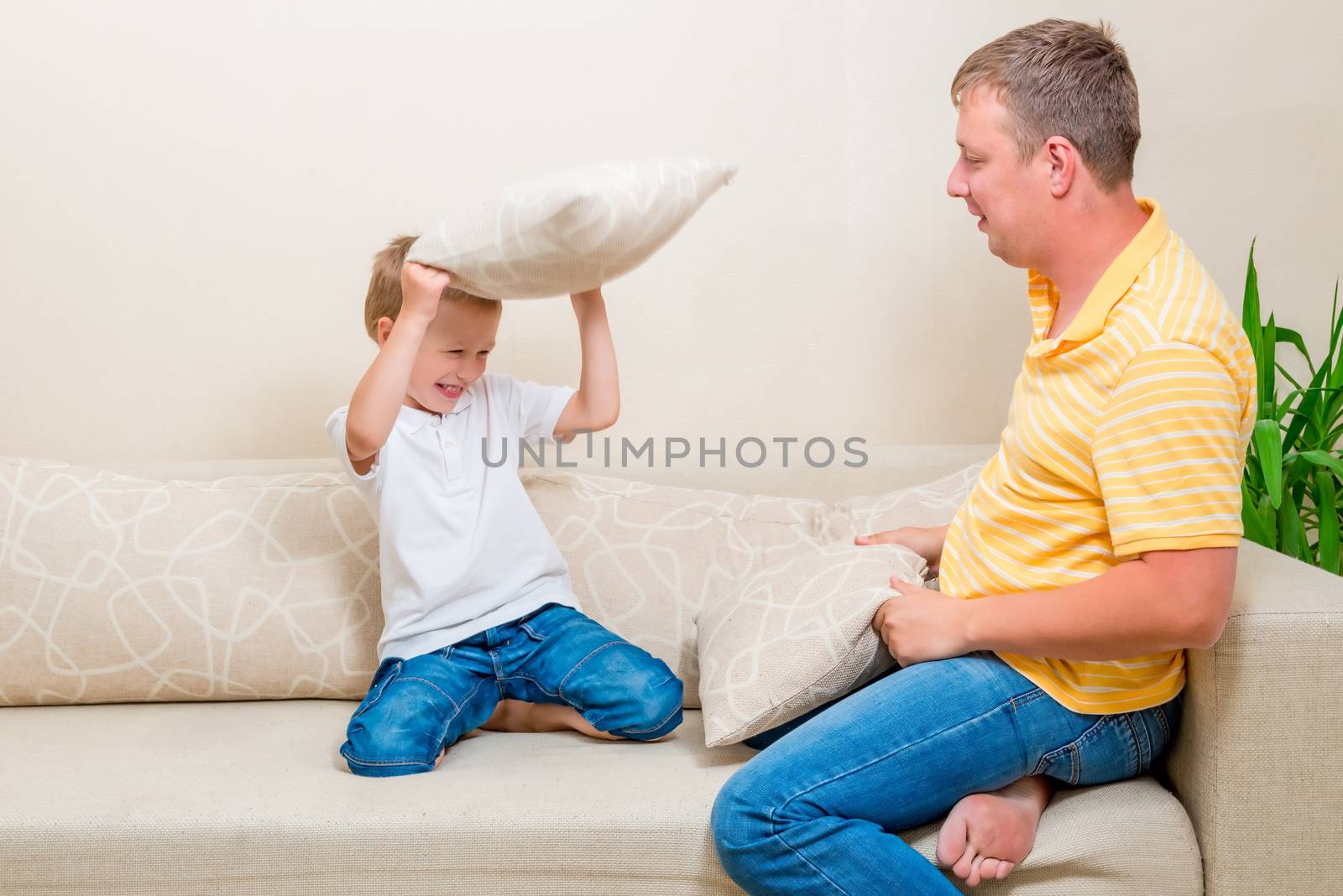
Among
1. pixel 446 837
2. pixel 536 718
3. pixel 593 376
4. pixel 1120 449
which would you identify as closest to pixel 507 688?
pixel 536 718

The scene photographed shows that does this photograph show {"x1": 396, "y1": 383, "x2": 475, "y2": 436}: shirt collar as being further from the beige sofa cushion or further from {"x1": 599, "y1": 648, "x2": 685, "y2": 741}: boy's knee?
{"x1": 599, "y1": 648, "x2": 685, "y2": 741}: boy's knee

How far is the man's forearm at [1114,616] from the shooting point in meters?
1.08

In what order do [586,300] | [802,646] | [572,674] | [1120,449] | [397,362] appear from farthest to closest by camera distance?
[586,300] → [572,674] → [397,362] → [802,646] → [1120,449]

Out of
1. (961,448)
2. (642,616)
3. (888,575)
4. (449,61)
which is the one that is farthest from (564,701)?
(449,61)

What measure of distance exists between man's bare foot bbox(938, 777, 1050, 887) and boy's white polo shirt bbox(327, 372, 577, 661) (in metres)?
0.69

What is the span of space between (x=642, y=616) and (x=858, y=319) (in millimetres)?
691

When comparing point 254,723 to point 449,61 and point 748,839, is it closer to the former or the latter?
point 748,839

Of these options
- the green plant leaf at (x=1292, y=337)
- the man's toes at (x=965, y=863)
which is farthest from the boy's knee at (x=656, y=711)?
the green plant leaf at (x=1292, y=337)

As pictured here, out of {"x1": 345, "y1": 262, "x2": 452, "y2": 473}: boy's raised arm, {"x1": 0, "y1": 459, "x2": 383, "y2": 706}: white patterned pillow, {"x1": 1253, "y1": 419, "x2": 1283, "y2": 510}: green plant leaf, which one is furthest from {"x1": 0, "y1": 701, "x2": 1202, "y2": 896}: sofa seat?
{"x1": 1253, "y1": 419, "x2": 1283, "y2": 510}: green plant leaf

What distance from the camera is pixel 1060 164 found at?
1.20 meters

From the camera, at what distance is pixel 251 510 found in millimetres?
1753

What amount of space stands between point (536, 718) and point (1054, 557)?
0.78 meters

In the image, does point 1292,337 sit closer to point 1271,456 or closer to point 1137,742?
point 1271,456

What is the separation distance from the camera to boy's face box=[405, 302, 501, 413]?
153 centimetres
